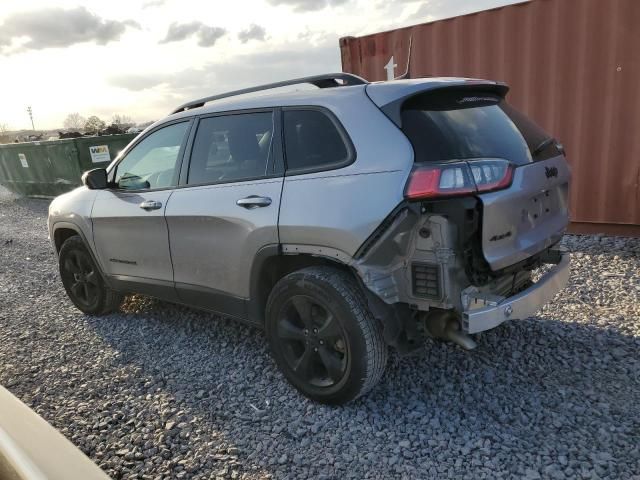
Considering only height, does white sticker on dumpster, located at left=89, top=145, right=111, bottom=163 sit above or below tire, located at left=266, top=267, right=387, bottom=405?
above

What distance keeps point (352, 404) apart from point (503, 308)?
110 centimetres

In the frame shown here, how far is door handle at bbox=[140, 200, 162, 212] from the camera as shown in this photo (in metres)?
3.69

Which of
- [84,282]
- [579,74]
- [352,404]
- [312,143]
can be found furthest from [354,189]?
[579,74]

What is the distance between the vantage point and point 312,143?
116 inches

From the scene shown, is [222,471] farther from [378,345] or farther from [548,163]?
[548,163]

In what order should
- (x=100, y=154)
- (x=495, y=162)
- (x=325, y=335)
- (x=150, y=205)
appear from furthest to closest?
(x=100, y=154)
(x=150, y=205)
(x=325, y=335)
(x=495, y=162)

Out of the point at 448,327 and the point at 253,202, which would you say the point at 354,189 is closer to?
the point at 253,202

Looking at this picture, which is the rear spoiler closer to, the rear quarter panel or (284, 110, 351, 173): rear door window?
the rear quarter panel

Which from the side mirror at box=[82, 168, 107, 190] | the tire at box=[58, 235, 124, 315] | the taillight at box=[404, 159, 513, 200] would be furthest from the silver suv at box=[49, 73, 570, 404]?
the tire at box=[58, 235, 124, 315]

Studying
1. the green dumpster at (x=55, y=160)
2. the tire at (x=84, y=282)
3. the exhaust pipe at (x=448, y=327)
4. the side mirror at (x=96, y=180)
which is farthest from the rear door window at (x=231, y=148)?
the green dumpster at (x=55, y=160)

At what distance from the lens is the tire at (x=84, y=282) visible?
181 inches

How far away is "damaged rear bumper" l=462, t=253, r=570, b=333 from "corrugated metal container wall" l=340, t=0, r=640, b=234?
10.9 feet

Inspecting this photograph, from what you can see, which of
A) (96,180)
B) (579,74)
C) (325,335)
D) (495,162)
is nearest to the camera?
(495,162)

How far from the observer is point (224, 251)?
331 centimetres
